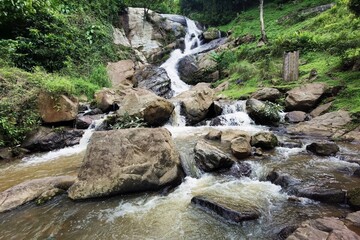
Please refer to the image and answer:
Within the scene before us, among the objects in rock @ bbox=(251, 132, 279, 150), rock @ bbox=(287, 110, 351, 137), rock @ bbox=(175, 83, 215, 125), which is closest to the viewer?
rock @ bbox=(251, 132, 279, 150)

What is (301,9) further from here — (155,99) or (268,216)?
(268,216)

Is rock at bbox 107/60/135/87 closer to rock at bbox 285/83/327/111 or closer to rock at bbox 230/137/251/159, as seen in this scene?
rock at bbox 285/83/327/111

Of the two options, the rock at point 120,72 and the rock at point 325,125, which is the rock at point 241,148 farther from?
the rock at point 120,72

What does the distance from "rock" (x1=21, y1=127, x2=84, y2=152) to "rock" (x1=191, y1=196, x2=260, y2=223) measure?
6.54 metres

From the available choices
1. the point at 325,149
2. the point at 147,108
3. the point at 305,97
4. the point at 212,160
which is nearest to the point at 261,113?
the point at 305,97

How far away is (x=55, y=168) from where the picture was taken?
6934 mm

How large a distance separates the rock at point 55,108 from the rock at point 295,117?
8.91m

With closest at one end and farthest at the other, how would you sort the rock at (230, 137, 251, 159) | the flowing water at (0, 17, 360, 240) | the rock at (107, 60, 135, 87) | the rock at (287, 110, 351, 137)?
the flowing water at (0, 17, 360, 240) → the rock at (230, 137, 251, 159) → the rock at (287, 110, 351, 137) → the rock at (107, 60, 135, 87)

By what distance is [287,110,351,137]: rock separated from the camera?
812 centimetres

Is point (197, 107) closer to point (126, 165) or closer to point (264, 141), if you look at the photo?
point (264, 141)

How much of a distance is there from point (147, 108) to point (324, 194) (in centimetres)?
702

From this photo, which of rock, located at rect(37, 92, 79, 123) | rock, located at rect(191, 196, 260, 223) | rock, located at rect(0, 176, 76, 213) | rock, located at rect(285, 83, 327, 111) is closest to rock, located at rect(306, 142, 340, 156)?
rock, located at rect(191, 196, 260, 223)

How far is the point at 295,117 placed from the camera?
10062 millimetres

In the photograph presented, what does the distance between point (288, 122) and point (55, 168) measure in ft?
28.5
